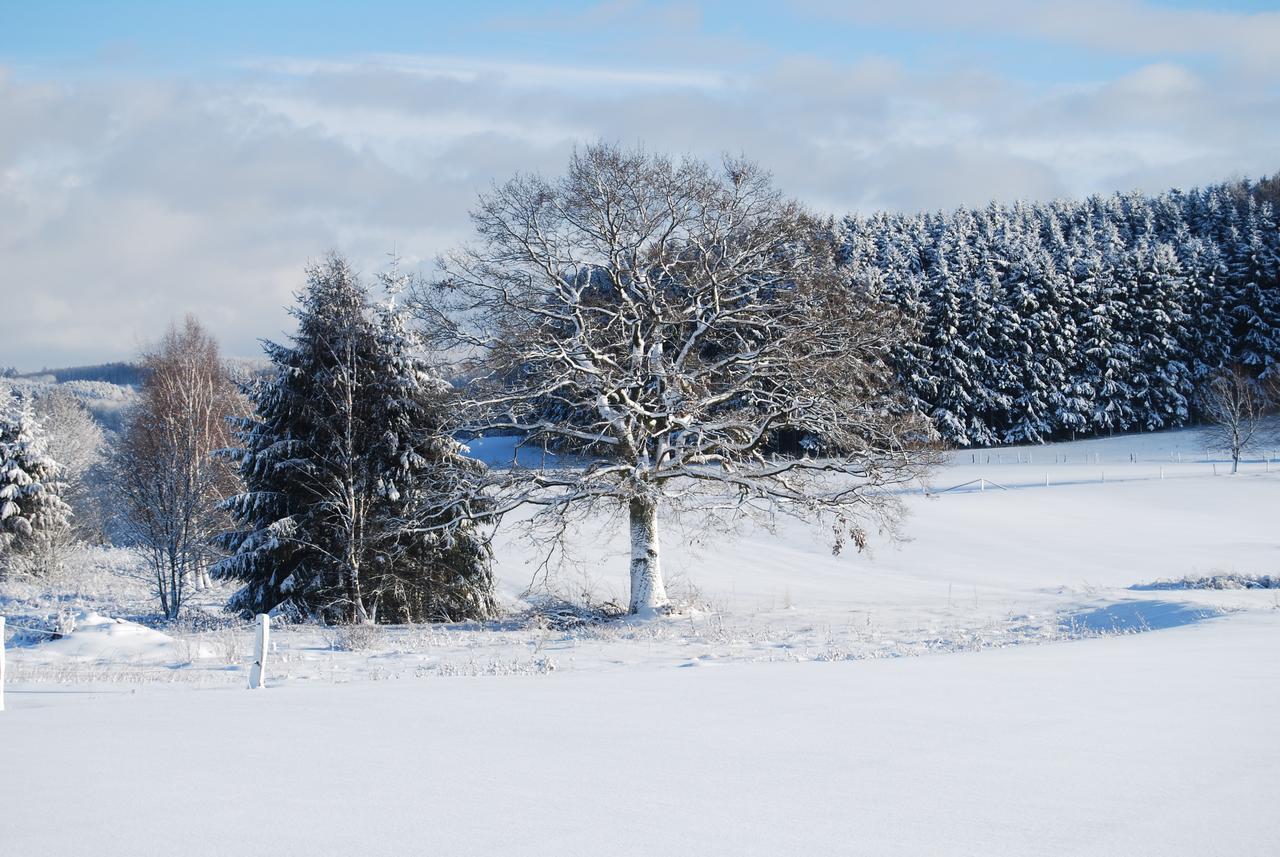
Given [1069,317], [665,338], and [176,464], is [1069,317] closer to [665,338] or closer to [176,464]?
[665,338]

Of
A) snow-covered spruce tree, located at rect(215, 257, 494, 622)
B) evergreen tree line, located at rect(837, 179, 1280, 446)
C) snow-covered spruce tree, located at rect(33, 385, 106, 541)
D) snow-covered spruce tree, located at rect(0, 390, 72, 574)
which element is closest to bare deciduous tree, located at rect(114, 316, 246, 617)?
snow-covered spruce tree, located at rect(215, 257, 494, 622)

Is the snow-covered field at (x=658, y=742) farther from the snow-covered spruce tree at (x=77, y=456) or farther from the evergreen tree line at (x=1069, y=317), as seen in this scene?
the evergreen tree line at (x=1069, y=317)

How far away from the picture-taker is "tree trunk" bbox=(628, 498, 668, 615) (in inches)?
819

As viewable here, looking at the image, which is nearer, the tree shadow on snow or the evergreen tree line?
the tree shadow on snow

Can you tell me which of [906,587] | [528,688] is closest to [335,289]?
[528,688]

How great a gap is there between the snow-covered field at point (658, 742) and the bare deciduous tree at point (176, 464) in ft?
30.9

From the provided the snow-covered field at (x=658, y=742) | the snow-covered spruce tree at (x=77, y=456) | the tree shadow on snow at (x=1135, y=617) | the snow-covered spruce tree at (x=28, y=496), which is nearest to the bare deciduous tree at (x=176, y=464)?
the snow-covered spruce tree at (x=28, y=496)

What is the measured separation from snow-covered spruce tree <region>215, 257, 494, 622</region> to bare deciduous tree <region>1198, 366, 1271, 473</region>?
49.7 m

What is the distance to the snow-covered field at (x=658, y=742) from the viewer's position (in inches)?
185

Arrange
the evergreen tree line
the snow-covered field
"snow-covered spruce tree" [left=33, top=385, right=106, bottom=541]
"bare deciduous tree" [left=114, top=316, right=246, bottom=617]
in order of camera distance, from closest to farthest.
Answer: the snow-covered field < "bare deciduous tree" [left=114, top=316, right=246, bottom=617] < "snow-covered spruce tree" [left=33, top=385, right=106, bottom=541] < the evergreen tree line

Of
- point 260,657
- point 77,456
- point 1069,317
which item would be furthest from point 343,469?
point 1069,317

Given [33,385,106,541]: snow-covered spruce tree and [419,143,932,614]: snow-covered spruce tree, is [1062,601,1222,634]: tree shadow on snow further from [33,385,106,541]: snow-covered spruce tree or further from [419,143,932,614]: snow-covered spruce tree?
[33,385,106,541]: snow-covered spruce tree

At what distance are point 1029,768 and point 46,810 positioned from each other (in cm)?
539

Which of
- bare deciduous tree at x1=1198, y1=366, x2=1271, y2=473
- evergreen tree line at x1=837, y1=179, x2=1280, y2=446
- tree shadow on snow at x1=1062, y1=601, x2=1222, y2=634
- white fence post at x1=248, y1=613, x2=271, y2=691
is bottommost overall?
tree shadow on snow at x1=1062, y1=601, x2=1222, y2=634
